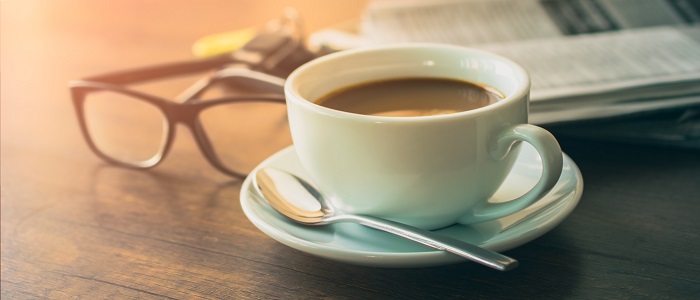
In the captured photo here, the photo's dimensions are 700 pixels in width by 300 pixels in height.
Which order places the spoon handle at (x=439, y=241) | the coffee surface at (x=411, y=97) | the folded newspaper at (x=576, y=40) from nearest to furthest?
1. the spoon handle at (x=439, y=241)
2. the coffee surface at (x=411, y=97)
3. the folded newspaper at (x=576, y=40)

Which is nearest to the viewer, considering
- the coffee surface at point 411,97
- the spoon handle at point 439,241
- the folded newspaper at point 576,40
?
the spoon handle at point 439,241

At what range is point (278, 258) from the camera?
1.54 ft

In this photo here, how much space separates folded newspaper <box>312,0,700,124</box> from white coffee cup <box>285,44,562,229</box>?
163mm

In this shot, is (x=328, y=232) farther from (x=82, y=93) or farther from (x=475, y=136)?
(x=82, y=93)

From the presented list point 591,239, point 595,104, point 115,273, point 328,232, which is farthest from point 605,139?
point 115,273

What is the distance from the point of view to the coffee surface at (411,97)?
0.50m

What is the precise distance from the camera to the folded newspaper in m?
0.61

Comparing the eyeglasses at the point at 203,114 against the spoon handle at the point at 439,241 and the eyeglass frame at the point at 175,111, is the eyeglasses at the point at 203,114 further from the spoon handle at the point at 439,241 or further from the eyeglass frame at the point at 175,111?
the spoon handle at the point at 439,241

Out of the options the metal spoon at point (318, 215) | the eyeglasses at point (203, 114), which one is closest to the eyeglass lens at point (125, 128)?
the eyeglasses at point (203, 114)

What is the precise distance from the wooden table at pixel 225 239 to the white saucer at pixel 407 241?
2 cm

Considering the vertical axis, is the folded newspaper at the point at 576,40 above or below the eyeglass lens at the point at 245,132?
below

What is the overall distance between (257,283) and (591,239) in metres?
0.23

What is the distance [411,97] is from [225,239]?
0.57 ft

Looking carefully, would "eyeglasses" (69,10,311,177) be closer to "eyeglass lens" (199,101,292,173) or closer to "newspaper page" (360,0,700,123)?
"eyeglass lens" (199,101,292,173)
